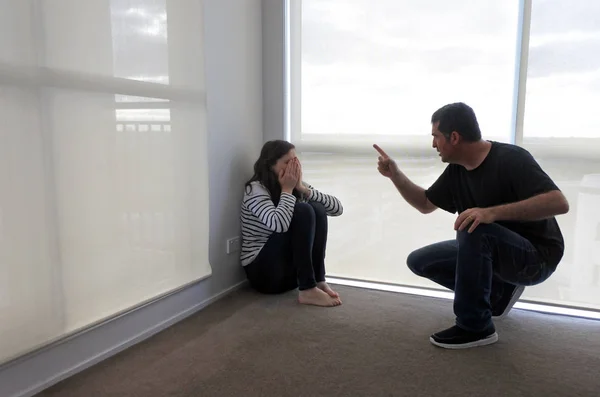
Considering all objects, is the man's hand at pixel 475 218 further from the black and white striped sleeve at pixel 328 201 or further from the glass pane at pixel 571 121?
the black and white striped sleeve at pixel 328 201

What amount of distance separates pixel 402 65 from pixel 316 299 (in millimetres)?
1380

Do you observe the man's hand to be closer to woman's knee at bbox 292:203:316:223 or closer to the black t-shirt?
the black t-shirt

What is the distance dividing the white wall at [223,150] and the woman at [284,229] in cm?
13

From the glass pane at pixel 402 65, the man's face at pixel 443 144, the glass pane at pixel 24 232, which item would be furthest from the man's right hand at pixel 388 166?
the glass pane at pixel 24 232

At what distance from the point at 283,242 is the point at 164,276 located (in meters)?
0.68

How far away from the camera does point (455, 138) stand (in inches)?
76.9

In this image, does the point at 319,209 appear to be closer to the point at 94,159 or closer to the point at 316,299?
the point at 316,299

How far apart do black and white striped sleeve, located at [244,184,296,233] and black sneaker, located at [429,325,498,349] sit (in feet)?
2.98

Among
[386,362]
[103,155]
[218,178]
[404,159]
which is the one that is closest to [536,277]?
[386,362]

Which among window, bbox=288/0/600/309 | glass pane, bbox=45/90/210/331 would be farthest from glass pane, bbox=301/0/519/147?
glass pane, bbox=45/90/210/331

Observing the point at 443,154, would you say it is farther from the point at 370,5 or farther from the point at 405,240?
the point at 370,5

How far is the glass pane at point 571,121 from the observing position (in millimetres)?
2217

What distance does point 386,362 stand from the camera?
1759mm

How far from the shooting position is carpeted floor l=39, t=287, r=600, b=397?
157 centimetres
